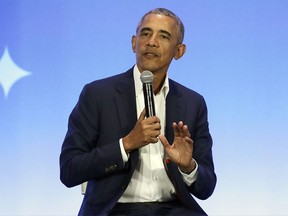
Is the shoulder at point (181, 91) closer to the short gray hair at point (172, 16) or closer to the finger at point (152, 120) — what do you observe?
the short gray hair at point (172, 16)

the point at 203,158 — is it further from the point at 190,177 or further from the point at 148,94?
the point at 148,94

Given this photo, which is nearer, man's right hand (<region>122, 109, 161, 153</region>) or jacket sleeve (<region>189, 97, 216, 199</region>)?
man's right hand (<region>122, 109, 161, 153</region>)

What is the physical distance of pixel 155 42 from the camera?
241cm

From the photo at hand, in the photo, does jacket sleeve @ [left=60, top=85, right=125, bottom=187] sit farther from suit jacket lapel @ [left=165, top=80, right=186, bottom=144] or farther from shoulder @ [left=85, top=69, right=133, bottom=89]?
suit jacket lapel @ [left=165, top=80, right=186, bottom=144]

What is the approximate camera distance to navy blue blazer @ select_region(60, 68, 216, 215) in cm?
224

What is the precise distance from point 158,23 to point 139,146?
570mm

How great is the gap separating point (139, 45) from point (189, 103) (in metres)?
0.35

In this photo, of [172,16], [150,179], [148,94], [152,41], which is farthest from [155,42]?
[150,179]

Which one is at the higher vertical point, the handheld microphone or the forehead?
the forehead

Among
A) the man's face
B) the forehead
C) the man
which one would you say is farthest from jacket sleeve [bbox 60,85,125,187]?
the forehead

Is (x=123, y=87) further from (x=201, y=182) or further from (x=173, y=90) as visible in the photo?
(x=201, y=182)

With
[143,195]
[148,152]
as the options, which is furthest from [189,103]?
[143,195]

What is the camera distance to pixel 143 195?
92.1 inches

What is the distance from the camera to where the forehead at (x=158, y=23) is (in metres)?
2.44
